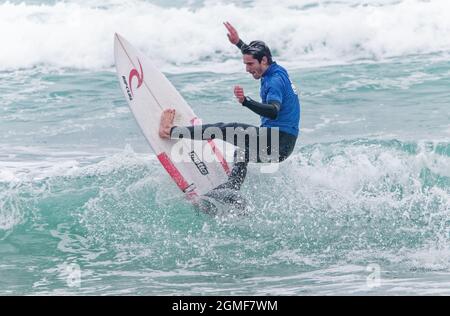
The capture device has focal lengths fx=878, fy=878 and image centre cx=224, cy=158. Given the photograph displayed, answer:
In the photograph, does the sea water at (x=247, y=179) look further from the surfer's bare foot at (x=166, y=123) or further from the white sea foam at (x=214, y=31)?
the surfer's bare foot at (x=166, y=123)

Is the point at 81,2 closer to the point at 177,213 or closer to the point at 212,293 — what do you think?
the point at 177,213

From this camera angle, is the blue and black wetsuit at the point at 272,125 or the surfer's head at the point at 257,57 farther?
the surfer's head at the point at 257,57

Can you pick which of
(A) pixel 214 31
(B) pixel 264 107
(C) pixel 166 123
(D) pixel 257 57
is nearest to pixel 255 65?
(D) pixel 257 57

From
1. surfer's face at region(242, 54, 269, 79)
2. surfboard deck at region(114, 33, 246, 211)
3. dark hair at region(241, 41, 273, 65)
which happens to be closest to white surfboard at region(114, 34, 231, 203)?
surfboard deck at region(114, 33, 246, 211)

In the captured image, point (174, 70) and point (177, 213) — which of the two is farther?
point (174, 70)

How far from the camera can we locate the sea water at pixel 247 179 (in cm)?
740

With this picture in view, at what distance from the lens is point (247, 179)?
9.21m

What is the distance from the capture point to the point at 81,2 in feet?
71.9

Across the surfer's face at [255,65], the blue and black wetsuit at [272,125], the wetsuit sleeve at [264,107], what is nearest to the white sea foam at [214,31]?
the blue and black wetsuit at [272,125]

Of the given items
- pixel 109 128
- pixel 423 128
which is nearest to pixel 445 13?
pixel 423 128

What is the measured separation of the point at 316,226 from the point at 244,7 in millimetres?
13159

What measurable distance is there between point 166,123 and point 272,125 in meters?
1.26

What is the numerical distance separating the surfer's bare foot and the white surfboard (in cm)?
5

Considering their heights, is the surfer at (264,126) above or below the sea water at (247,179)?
above
